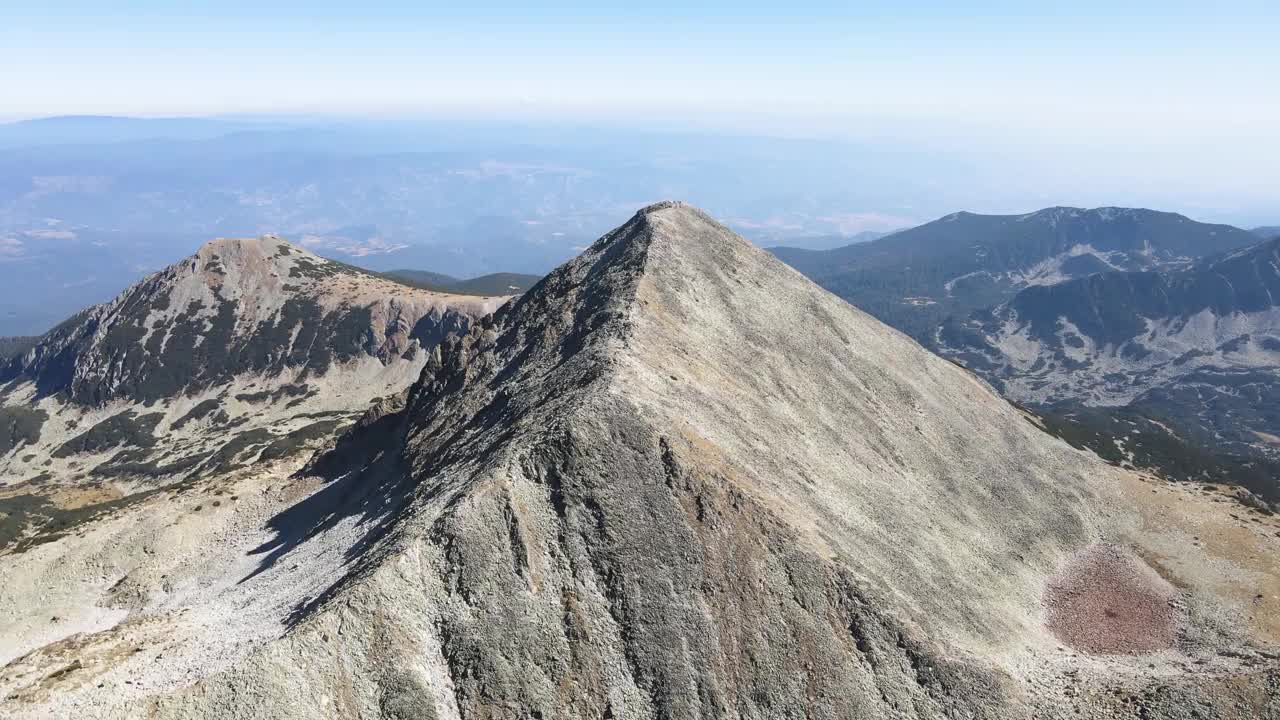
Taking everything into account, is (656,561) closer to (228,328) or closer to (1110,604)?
(1110,604)

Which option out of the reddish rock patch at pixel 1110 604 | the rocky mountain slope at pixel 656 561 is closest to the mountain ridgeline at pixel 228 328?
the rocky mountain slope at pixel 656 561

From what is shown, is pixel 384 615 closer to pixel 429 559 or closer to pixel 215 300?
pixel 429 559

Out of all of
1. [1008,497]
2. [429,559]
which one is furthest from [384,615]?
[1008,497]

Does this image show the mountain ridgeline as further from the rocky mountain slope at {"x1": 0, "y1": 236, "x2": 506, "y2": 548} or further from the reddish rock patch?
the reddish rock patch

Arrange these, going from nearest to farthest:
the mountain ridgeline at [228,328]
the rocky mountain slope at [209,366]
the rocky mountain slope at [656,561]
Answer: the rocky mountain slope at [656,561]
the rocky mountain slope at [209,366]
the mountain ridgeline at [228,328]

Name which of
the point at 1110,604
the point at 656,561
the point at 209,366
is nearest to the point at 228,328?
the point at 209,366

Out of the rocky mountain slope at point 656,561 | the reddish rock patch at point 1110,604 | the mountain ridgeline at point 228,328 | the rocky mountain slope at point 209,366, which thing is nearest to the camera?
the rocky mountain slope at point 656,561

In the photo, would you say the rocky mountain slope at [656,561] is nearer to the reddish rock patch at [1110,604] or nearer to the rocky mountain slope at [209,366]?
the reddish rock patch at [1110,604]
